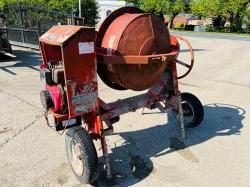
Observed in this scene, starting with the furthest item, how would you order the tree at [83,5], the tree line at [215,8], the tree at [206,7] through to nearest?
the tree at [206,7] < the tree line at [215,8] < the tree at [83,5]

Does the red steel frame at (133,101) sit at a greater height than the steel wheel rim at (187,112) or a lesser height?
greater

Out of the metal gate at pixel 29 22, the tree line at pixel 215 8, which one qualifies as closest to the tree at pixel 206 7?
the tree line at pixel 215 8

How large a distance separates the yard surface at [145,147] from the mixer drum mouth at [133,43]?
0.98 metres

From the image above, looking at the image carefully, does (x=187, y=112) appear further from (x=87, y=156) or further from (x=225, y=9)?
(x=225, y=9)

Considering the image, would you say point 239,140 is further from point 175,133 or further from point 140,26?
point 140,26

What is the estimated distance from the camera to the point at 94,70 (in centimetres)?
308

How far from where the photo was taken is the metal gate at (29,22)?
11773 millimetres

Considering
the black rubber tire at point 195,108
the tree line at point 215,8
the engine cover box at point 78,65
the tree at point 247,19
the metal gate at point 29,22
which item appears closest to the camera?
the engine cover box at point 78,65

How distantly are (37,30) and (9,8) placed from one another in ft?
9.40

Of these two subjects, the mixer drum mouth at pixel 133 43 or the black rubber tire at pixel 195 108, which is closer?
the mixer drum mouth at pixel 133 43

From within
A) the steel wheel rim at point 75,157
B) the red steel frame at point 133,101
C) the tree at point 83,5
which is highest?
the tree at point 83,5

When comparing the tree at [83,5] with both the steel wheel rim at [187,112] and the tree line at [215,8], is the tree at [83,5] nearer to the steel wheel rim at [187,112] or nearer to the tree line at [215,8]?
the steel wheel rim at [187,112]

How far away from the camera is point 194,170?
3475mm

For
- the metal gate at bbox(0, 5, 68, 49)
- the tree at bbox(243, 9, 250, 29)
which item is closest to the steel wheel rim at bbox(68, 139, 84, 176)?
the metal gate at bbox(0, 5, 68, 49)
